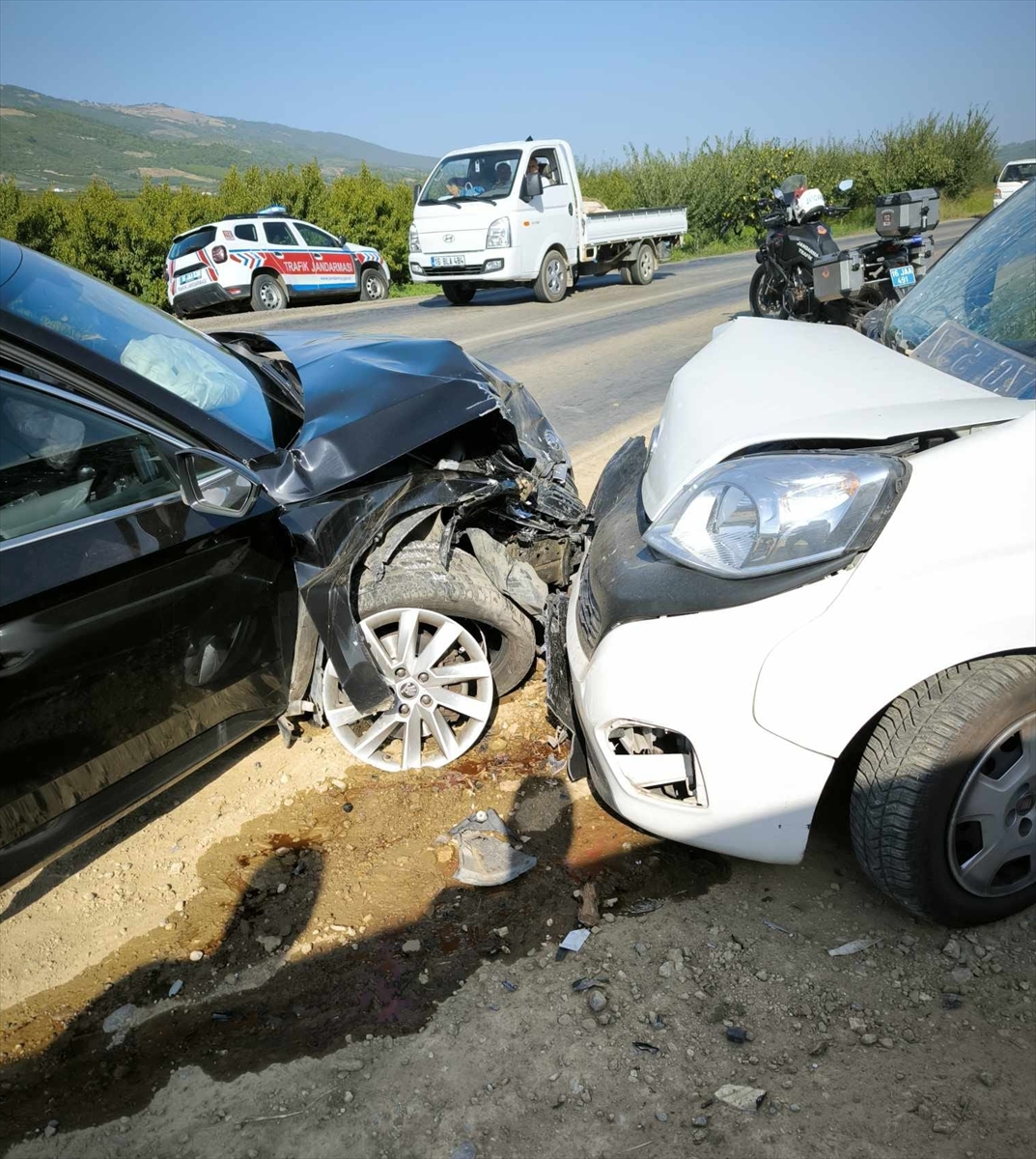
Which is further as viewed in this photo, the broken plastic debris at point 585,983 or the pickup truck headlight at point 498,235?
the pickup truck headlight at point 498,235

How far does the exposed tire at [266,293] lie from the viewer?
1722 cm

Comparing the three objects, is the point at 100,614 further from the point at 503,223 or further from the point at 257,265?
the point at 257,265

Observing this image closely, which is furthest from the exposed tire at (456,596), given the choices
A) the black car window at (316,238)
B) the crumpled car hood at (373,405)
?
the black car window at (316,238)

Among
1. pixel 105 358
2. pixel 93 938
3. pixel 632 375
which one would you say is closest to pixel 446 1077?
pixel 93 938

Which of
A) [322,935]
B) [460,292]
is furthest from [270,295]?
[322,935]

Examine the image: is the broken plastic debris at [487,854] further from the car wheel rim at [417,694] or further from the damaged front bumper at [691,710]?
the damaged front bumper at [691,710]

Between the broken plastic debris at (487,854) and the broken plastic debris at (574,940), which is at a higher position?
the broken plastic debris at (574,940)

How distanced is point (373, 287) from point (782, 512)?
19.0 metres

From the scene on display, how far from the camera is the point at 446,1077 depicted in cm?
215

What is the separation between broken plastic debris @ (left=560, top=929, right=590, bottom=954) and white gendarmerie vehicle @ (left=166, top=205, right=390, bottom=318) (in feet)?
54.0

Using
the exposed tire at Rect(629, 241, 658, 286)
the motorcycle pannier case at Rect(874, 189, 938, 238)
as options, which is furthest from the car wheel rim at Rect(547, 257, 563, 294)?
the motorcycle pannier case at Rect(874, 189, 938, 238)

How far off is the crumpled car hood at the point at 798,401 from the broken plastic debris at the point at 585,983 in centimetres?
126

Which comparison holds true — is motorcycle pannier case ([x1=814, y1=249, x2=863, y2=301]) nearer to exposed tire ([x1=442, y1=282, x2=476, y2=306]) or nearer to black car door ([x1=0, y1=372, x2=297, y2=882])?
black car door ([x1=0, y1=372, x2=297, y2=882])

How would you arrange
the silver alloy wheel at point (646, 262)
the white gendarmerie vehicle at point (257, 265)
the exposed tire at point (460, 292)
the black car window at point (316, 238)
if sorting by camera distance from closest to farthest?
1. the exposed tire at point (460, 292)
2. the white gendarmerie vehicle at point (257, 265)
3. the black car window at point (316, 238)
4. the silver alloy wheel at point (646, 262)
